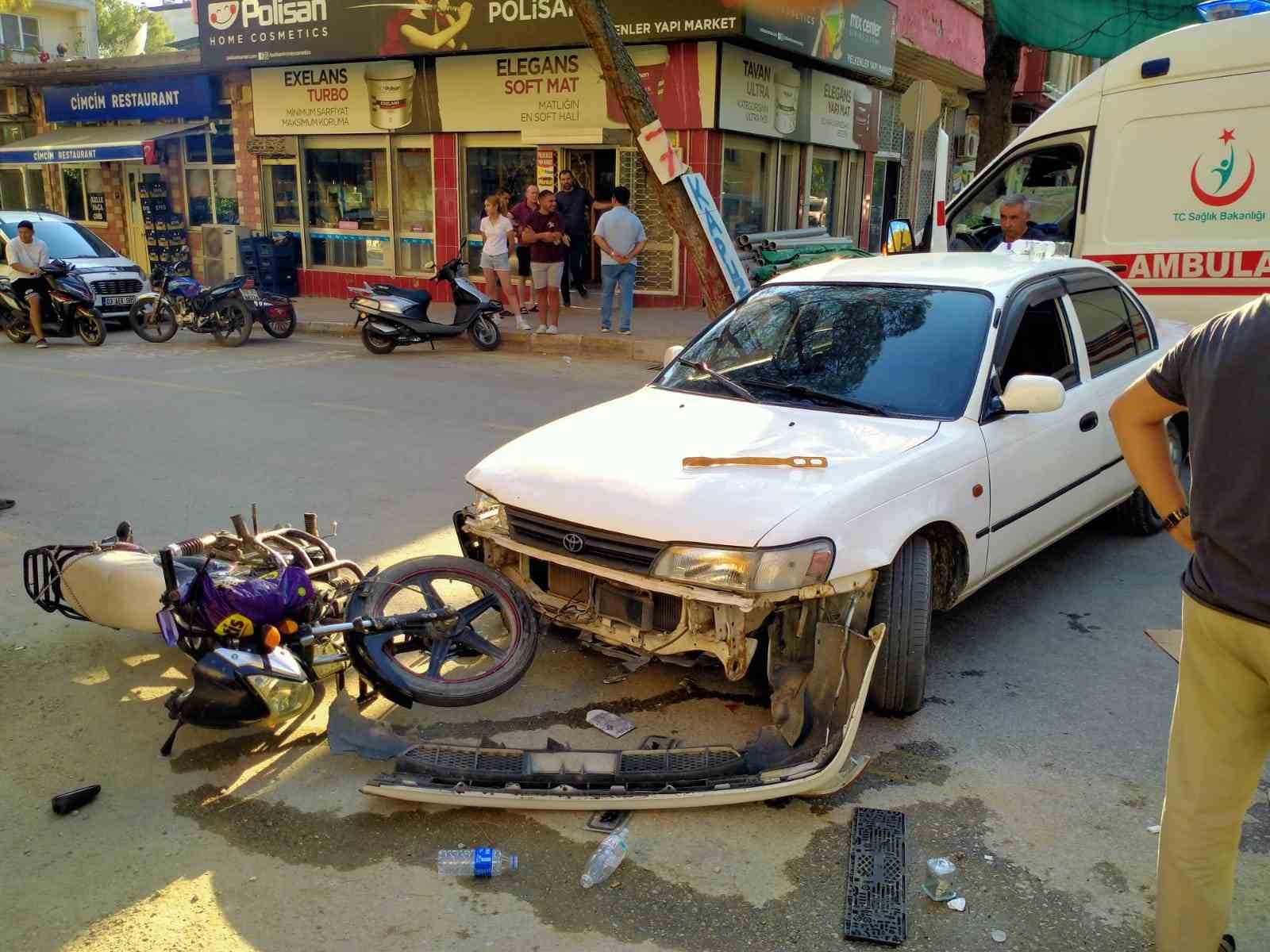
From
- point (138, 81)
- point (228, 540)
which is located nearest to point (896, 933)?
point (228, 540)

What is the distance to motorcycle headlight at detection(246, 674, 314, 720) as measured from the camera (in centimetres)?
352

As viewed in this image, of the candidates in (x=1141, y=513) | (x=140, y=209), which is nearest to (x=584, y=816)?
(x=1141, y=513)

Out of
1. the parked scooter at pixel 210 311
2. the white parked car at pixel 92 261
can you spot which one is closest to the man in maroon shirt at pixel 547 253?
the parked scooter at pixel 210 311

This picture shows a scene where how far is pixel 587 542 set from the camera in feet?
12.5

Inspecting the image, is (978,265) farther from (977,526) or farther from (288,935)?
(288,935)

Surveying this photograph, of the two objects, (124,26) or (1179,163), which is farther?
(124,26)

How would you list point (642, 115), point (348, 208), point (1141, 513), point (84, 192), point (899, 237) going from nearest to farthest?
1. point (1141, 513)
2. point (899, 237)
3. point (642, 115)
4. point (348, 208)
5. point (84, 192)

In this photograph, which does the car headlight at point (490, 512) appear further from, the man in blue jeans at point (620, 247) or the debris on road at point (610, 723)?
the man in blue jeans at point (620, 247)

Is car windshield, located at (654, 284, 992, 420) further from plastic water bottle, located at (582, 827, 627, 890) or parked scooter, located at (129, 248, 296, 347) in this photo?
parked scooter, located at (129, 248, 296, 347)

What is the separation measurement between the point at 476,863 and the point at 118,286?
1405 centimetres

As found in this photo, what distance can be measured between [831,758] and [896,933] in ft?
2.02

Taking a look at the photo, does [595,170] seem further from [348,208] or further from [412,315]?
[412,315]

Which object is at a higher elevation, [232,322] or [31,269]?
[31,269]

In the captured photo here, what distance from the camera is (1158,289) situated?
7.50 metres
